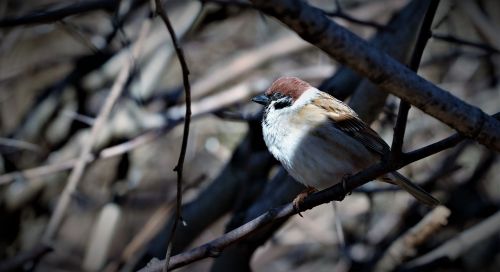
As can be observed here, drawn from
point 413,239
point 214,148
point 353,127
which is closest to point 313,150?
point 353,127

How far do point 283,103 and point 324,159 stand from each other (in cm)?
35

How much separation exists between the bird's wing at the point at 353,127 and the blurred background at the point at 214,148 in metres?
0.26

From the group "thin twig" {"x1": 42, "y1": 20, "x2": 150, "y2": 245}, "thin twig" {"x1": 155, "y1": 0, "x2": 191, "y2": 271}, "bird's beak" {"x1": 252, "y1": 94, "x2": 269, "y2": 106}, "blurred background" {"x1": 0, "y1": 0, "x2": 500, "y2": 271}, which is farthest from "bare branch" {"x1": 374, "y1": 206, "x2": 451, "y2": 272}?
"thin twig" {"x1": 42, "y1": 20, "x2": 150, "y2": 245}

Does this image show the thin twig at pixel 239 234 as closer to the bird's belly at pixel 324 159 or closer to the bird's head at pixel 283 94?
the bird's belly at pixel 324 159

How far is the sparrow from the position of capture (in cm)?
257

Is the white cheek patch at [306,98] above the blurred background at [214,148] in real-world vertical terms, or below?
above

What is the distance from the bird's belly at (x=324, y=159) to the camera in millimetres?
2564

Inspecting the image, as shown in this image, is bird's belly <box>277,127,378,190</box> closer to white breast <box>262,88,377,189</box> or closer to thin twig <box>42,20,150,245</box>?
white breast <box>262,88,377,189</box>

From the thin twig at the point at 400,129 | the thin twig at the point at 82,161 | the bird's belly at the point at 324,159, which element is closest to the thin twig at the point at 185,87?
the thin twig at the point at 400,129

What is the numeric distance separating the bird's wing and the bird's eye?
0.12 metres

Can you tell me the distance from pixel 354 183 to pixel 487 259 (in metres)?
2.26

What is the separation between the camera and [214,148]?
13.4 ft

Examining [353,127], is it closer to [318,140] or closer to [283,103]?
[318,140]

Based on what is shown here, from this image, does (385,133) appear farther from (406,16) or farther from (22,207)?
(22,207)
